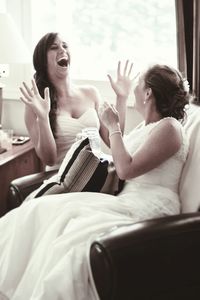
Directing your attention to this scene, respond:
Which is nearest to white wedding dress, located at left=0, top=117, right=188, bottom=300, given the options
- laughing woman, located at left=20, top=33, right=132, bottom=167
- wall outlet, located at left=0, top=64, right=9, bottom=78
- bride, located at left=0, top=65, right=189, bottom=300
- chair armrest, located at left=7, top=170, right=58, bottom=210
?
bride, located at left=0, top=65, right=189, bottom=300

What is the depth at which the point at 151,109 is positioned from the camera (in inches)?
81.4

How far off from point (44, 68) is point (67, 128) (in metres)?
0.33

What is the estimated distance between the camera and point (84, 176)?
202cm

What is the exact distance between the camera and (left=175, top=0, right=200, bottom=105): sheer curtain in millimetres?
2359

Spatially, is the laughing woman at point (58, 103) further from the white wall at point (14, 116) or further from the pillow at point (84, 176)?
the white wall at point (14, 116)

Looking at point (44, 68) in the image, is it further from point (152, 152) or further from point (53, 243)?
point (53, 243)

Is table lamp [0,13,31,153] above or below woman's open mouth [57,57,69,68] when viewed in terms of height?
above

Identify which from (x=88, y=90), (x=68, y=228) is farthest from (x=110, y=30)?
(x=68, y=228)

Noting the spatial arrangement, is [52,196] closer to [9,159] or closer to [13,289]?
[13,289]

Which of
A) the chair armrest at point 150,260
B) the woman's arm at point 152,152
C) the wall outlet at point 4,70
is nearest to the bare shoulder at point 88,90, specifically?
the wall outlet at point 4,70

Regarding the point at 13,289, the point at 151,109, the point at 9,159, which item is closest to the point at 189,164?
the point at 151,109

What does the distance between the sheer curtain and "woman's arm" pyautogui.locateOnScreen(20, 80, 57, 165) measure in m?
0.72

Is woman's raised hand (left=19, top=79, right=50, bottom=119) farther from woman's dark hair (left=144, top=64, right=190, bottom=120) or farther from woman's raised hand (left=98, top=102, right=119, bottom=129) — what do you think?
woman's dark hair (left=144, top=64, right=190, bottom=120)

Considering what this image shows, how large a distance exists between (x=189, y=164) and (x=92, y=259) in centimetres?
71
